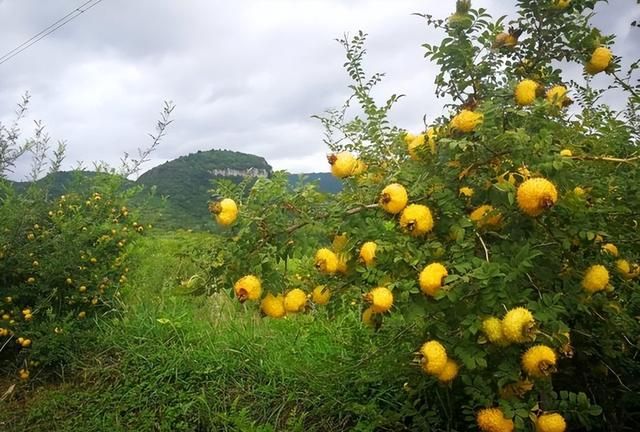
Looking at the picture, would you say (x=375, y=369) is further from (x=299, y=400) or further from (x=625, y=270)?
(x=625, y=270)

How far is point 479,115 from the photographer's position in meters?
1.80

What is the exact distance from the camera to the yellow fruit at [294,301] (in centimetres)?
190

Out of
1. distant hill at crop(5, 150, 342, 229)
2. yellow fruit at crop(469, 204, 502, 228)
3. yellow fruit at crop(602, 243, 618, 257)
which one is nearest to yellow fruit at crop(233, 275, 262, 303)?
distant hill at crop(5, 150, 342, 229)

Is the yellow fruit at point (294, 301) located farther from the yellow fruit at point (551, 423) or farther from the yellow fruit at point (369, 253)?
the yellow fruit at point (551, 423)

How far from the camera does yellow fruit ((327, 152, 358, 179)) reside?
78.6 inches

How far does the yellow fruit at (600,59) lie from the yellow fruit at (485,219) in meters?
0.88

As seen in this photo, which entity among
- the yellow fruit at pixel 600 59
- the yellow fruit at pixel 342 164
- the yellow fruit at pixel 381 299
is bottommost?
the yellow fruit at pixel 381 299

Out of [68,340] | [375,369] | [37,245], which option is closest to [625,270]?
[375,369]

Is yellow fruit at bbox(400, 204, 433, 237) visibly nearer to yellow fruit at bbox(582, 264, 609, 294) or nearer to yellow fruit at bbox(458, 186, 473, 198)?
yellow fruit at bbox(458, 186, 473, 198)

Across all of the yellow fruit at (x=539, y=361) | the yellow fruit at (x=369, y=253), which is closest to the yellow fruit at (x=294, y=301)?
the yellow fruit at (x=369, y=253)

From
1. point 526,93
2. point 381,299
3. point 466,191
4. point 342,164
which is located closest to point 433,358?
point 381,299

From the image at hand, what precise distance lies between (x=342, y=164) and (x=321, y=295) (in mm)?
485

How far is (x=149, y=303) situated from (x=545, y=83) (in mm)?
3468

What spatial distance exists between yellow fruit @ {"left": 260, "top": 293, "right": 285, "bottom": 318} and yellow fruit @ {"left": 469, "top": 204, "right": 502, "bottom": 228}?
0.70m
